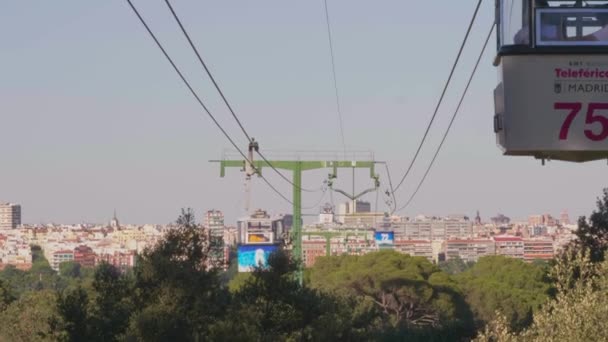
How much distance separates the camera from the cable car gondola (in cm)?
1177

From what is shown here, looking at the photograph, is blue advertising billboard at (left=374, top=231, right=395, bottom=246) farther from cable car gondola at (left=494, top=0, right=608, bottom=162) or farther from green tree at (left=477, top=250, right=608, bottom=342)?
cable car gondola at (left=494, top=0, right=608, bottom=162)

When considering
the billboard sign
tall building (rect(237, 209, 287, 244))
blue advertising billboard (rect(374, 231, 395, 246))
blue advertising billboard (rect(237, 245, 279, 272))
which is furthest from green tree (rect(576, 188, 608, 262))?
blue advertising billboard (rect(374, 231, 395, 246))

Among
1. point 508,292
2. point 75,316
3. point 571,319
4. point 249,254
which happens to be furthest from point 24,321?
point 508,292

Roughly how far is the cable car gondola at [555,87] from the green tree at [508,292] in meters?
58.4

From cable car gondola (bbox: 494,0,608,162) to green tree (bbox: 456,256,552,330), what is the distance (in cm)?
5836

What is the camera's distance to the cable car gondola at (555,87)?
463 inches

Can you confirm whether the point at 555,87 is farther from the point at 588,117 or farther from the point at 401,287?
the point at 401,287

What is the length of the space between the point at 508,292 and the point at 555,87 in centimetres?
6858

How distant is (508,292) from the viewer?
7931cm

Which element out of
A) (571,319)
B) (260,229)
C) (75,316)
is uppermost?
(260,229)

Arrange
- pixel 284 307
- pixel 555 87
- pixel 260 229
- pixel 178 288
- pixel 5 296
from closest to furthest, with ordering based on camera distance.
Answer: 1. pixel 555 87
2. pixel 178 288
3. pixel 284 307
4. pixel 5 296
5. pixel 260 229

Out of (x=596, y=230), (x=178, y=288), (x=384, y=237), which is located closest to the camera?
(x=178, y=288)

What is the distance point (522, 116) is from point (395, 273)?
64.6m

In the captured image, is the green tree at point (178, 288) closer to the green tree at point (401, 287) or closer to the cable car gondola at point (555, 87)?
the cable car gondola at point (555, 87)
